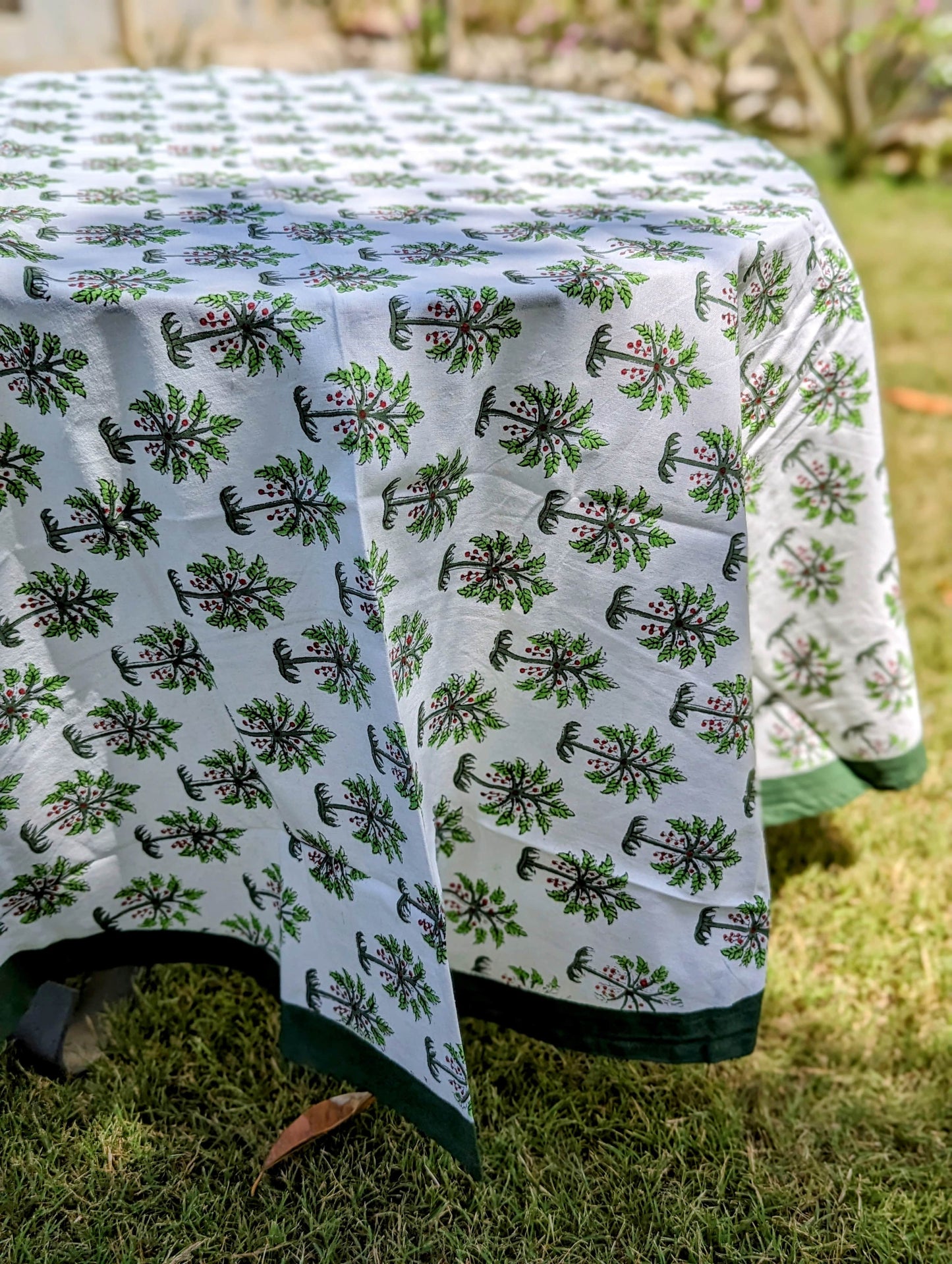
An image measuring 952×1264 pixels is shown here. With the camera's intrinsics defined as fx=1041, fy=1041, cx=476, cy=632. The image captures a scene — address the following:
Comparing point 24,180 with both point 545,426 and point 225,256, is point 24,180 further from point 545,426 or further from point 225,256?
point 545,426

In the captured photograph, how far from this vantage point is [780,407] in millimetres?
1253

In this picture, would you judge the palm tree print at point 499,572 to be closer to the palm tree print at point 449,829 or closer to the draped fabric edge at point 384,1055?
the palm tree print at point 449,829

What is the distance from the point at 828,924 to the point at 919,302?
10.8ft

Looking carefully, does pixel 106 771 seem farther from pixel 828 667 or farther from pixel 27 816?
pixel 828 667

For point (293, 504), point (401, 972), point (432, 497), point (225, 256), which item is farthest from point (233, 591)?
point (401, 972)

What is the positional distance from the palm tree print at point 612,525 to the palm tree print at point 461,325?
17 cm

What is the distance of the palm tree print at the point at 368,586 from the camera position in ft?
3.17

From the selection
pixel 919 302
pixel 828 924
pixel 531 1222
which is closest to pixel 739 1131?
pixel 531 1222

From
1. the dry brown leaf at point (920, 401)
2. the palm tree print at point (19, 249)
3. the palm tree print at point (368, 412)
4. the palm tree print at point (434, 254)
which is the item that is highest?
the palm tree print at point (19, 249)

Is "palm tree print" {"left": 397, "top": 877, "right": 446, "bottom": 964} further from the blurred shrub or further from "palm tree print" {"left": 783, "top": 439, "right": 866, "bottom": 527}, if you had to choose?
the blurred shrub

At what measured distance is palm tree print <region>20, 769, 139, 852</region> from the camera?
116 centimetres

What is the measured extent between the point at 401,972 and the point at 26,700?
0.49m

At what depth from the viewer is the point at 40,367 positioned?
937mm

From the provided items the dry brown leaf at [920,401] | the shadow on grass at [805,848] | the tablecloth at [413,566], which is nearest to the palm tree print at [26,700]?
the tablecloth at [413,566]
